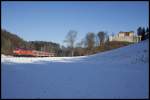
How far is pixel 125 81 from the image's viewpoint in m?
13.1

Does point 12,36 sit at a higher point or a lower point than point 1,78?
higher

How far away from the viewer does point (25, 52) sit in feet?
184

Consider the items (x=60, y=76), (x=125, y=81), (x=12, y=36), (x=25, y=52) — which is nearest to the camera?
(x=125, y=81)

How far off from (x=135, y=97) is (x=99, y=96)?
1.51m

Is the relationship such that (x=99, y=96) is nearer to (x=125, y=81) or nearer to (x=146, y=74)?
(x=125, y=81)

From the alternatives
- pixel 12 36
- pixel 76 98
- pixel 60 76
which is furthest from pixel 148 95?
pixel 12 36

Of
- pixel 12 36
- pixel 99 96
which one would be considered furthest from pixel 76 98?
pixel 12 36

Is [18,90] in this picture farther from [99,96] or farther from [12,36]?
[12,36]

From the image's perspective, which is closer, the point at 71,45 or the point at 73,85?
the point at 73,85

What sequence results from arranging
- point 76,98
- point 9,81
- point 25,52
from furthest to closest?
point 25,52 → point 9,81 → point 76,98

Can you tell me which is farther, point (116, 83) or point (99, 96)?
point (116, 83)

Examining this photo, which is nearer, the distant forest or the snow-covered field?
the snow-covered field

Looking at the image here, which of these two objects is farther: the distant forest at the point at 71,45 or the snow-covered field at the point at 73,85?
the distant forest at the point at 71,45

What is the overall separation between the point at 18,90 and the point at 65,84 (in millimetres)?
2433
